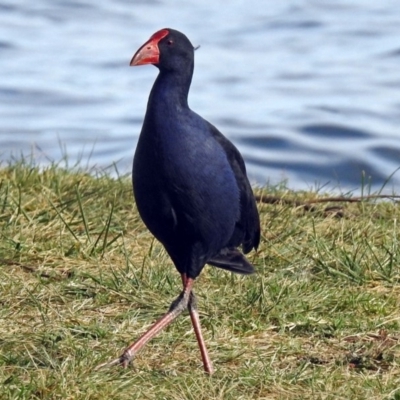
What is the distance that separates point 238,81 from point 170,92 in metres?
9.09

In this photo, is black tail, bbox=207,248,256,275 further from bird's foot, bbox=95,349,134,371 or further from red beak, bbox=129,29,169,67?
red beak, bbox=129,29,169,67

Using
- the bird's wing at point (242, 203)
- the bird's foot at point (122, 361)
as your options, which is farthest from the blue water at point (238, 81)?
the bird's foot at point (122, 361)

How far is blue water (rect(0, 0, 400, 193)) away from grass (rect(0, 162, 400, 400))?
6.64ft

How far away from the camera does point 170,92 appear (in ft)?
13.3

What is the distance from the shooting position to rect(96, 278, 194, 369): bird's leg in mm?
3875

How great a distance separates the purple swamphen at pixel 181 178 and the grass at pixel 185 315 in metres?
0.16

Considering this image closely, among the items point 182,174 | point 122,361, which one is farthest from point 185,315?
point 182,174

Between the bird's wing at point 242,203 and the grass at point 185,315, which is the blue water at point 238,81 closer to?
the grass at point 185,315

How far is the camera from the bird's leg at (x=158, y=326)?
3875mm

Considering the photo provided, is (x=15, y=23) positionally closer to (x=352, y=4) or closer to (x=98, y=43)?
(x=98, y=43)

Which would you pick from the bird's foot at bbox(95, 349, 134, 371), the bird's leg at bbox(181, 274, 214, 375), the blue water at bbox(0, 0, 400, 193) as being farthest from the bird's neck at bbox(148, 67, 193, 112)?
the blue water at bbox(0, 0, 400, 193)

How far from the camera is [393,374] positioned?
392 cm

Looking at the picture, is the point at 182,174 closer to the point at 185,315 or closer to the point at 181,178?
the point at 181,178

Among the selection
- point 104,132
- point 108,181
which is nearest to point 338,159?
point 104,132
